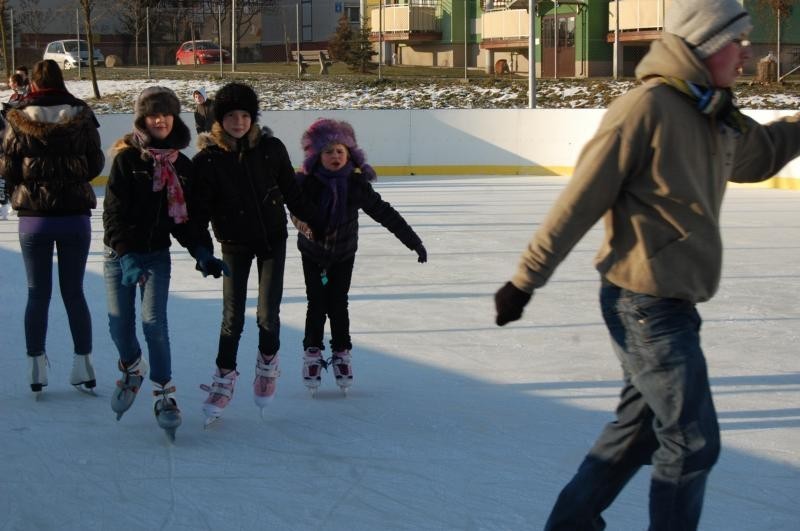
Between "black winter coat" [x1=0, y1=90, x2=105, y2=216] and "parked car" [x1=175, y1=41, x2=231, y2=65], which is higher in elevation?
"parked car" [x1=175, y1=41, x2=231, y2=65]

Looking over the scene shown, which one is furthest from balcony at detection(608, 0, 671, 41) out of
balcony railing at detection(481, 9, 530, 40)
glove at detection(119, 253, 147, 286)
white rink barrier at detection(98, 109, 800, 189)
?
glove at detection(119, 253, 147, 286)

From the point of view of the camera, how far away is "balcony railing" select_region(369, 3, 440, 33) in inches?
1182

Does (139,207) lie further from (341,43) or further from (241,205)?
(341,43)

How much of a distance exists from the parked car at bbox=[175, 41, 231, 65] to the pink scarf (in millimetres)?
25355

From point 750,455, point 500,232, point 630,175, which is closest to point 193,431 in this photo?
point 750,455

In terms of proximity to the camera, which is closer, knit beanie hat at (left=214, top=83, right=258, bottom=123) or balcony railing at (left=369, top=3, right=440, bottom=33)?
knit beanie hat at (left=214, top=83, right=258, bottom=123)

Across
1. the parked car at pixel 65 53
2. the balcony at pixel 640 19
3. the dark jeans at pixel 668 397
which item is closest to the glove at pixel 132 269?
the dark jeans at pixel 668 397

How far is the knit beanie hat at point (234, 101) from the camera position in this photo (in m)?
4.00

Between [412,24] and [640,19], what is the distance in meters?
7.55

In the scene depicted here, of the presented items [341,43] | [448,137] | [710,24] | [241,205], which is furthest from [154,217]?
[341,43]

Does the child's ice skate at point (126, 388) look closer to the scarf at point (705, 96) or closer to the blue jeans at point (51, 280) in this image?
the blue jeans at point (51, 280)

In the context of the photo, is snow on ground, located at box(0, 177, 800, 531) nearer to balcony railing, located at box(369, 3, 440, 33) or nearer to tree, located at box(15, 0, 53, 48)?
tree, located at box(15, 0, 53, 48)

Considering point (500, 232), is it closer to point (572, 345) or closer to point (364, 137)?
point (572, 345)

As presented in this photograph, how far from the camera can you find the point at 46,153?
14.4ft
